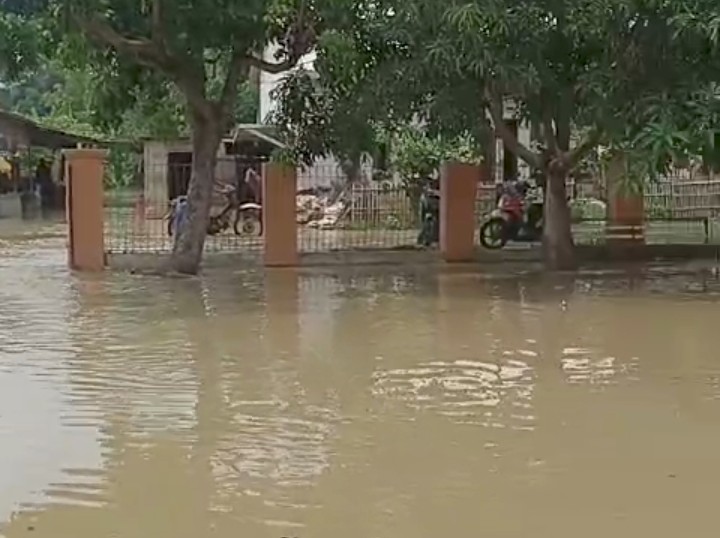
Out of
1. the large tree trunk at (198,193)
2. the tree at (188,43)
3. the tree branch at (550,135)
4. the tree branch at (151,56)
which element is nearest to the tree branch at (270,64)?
the tree at (188,43)

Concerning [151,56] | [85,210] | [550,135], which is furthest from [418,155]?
[151,56]

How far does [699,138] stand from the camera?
11.3 meters

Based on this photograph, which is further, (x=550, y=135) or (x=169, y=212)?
(x=169, y=212)

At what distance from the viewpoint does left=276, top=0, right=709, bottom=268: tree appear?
11953mm

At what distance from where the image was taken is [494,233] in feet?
62.8

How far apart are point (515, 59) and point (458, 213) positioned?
5228 millimetres

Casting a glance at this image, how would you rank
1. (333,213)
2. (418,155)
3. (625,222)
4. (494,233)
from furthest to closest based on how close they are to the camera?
(418,155) → (333,213) → (494,233) → (625,222)

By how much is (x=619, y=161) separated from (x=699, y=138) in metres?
1.89

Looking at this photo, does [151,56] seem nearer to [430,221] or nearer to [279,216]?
[279,216]

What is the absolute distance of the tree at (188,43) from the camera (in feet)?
43.5

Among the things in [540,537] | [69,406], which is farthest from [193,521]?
[69,406]

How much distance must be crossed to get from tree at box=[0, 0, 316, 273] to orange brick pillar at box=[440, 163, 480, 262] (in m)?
3.33

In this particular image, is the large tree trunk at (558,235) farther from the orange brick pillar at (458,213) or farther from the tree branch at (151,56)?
the tree branch at (151,56)

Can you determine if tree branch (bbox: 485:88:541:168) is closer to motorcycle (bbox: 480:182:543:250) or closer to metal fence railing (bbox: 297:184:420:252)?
motorcycle (bbox: 480:182:543:250)
